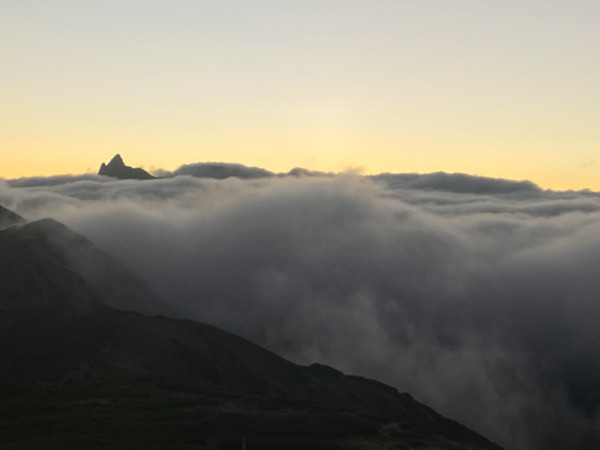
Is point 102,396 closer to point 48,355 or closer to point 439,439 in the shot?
point 48,355

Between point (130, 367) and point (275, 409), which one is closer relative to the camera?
point (275, 409)

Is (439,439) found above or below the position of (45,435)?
below

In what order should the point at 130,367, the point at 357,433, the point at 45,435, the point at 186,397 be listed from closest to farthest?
1. the point at 45,435
2. the point at 357,433
3. the point at 186,397
4. the point at 130,367

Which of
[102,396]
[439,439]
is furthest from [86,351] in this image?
[439,439]

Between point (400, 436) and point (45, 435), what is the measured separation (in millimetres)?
55365

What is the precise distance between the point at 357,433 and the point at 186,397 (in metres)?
35.6

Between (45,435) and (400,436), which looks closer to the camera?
(45,435)

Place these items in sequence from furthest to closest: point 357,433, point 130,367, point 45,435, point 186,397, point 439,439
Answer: point 130,367 → point 186,397 → point 439,439 → point 357,433 → point 45,435

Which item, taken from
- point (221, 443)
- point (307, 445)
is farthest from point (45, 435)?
point (307, 445)

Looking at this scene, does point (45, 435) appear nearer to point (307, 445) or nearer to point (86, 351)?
point (307, 445)

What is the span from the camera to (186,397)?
155m

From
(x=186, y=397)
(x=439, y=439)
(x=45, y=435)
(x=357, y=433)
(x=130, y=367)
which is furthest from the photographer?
(x=130, y=367)

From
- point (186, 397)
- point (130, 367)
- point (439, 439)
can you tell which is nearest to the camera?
point (439, 439)

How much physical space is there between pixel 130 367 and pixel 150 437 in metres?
69.2
